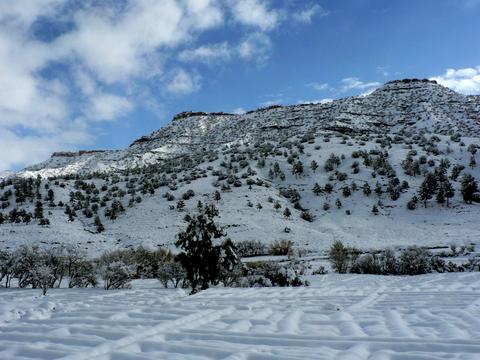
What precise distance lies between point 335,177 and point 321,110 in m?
36.9

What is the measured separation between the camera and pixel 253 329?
5.14m

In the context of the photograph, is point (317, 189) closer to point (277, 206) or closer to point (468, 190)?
point (277, 206)

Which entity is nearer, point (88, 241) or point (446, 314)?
point (446, 314)

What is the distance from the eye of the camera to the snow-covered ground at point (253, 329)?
13.0 ft

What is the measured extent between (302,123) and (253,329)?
188 ft

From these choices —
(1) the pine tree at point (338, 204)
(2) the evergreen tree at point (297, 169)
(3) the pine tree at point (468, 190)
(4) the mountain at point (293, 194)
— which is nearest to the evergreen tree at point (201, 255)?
(4) the mountain at point (293, 194)

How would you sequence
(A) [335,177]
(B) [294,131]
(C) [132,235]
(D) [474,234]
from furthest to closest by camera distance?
(B) [294,131] → (A) [335,177] → (C) [132,235] → (D) [474,234]

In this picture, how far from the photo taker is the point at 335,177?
31.6 m

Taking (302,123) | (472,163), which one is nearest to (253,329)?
(472,163)

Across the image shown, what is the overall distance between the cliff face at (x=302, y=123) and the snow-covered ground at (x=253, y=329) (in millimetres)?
46442

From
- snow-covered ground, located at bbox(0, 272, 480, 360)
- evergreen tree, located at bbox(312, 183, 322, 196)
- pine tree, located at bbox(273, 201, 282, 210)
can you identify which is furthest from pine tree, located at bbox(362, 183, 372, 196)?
snow-covered ground, located at bbox(0, 272, 480, 360)

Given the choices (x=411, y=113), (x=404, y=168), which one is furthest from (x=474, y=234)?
(x=411, y=113)

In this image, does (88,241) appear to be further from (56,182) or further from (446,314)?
(446,314)

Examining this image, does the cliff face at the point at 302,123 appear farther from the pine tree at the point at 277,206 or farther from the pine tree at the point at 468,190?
the pine tree at the point at 277,206
